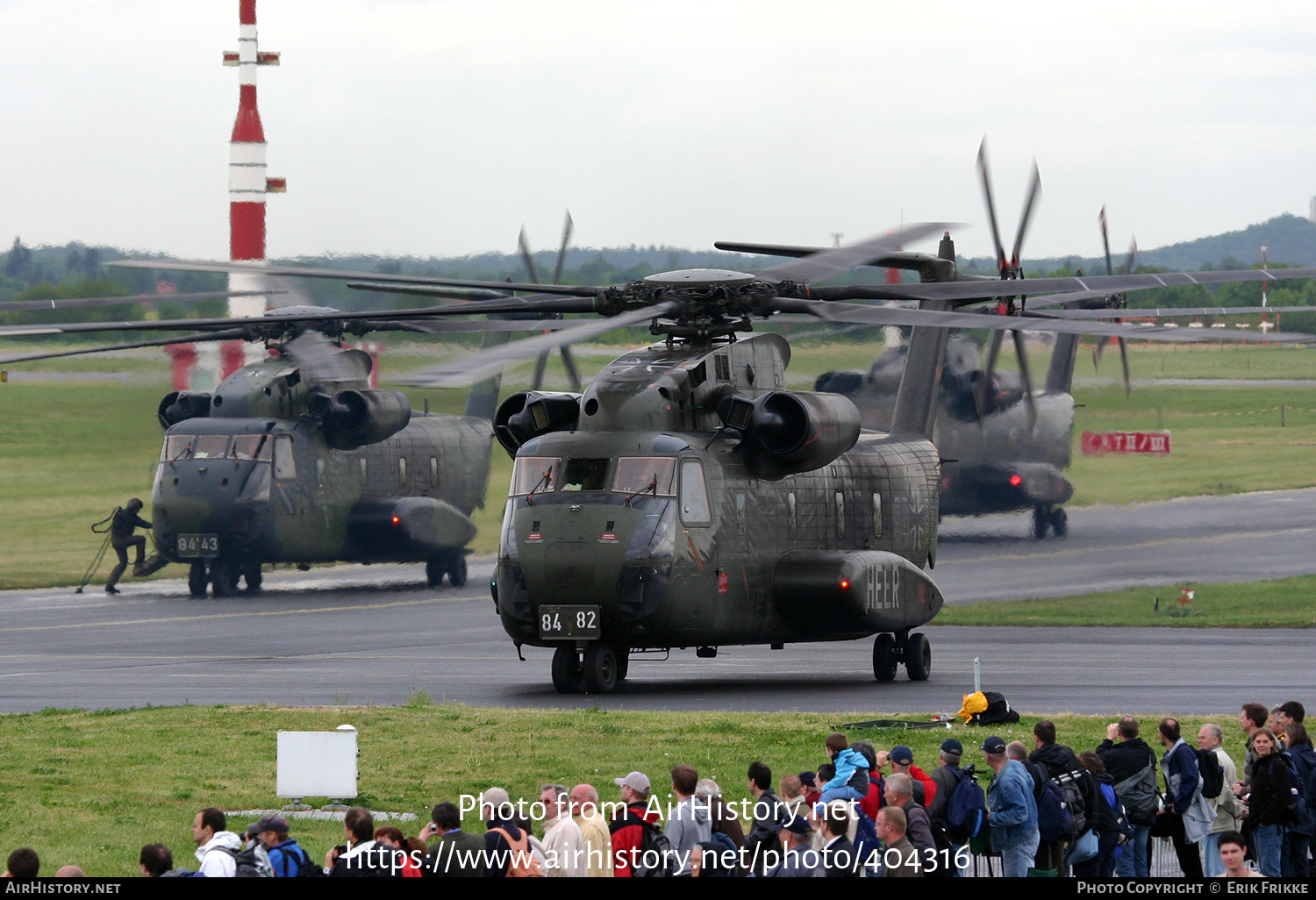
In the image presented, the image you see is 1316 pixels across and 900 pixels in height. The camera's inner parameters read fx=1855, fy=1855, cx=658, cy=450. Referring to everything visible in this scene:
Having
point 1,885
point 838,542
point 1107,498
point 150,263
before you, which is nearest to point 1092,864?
point 1,885

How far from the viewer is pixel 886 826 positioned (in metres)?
11.0

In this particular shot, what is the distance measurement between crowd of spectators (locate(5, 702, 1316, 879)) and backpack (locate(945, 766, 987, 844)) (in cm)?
1

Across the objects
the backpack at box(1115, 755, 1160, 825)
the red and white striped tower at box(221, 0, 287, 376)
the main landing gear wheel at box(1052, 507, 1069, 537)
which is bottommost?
the main landing gear wheel at box(1052, 507, 1069, 537)

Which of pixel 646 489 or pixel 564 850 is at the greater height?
pixel 646 489

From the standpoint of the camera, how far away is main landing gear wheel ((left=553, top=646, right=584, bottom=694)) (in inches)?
943

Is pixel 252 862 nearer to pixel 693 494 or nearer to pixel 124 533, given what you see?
pixel 693 494

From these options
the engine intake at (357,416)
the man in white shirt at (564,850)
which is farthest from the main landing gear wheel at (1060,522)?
the man in white shirt at (564,850)

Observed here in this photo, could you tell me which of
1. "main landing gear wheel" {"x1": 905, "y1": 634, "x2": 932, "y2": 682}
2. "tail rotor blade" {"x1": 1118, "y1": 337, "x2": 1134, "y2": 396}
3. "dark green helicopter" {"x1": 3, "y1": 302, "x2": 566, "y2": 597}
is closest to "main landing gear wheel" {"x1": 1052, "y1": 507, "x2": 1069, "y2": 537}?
"tail rotor blade" {"x1": 1118, "y1": 337, "x2": 1134, "y2": 396}

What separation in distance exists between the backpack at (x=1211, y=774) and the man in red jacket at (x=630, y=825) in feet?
14.6

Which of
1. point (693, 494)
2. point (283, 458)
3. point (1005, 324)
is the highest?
point (1005, 324)

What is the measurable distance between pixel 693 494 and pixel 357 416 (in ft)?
53.6

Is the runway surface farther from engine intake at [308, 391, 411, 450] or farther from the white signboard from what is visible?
the white signboard

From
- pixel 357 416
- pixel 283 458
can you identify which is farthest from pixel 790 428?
pixel 283 458

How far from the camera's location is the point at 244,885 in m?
10.0
